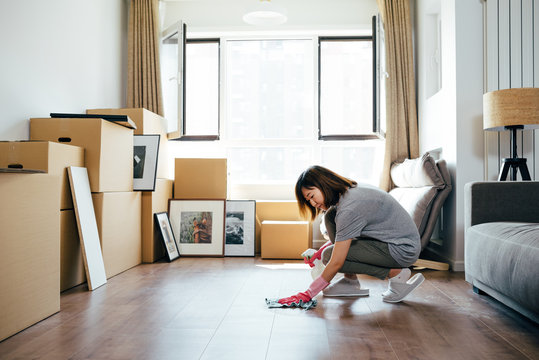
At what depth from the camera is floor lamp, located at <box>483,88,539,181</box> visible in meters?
2.75

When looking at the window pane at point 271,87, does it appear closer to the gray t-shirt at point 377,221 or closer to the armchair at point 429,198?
the armchair at point 429,198

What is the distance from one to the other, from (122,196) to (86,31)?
1.53 m

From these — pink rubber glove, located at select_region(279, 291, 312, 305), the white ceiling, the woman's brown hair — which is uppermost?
the white ceiling

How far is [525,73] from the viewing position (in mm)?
3197

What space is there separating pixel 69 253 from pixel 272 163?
2.50 metres

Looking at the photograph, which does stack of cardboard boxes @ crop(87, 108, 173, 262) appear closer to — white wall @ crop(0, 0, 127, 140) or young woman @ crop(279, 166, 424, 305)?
white wall @ crop(0, 0, 127, 140)

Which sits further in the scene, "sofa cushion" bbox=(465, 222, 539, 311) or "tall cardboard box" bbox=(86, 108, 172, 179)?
"tall cardboard box" bbox=(86, 108, 172, 179)

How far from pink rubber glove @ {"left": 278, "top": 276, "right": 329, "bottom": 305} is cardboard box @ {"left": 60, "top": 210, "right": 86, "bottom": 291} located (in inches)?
53.5

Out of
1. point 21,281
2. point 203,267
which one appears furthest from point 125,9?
point 21,281

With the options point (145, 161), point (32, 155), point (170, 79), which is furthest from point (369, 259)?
point (170, 79)

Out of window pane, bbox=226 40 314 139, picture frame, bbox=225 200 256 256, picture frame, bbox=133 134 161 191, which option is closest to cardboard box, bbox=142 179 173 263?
picture frame, bbox=133 134 161 191

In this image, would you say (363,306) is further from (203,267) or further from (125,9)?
(125,9)

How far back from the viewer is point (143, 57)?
448 centimetres

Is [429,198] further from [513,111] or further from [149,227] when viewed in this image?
[149,227]
